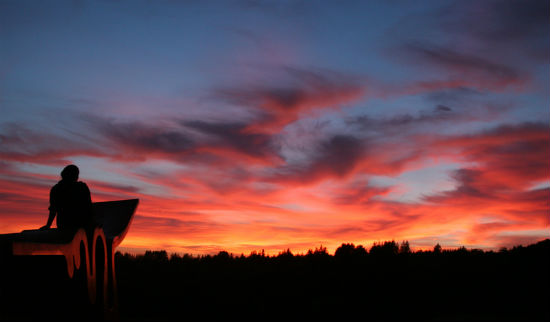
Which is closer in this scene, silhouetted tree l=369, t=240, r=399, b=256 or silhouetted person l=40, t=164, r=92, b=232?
silhouetted person l=40, t=164, r=92, b=232

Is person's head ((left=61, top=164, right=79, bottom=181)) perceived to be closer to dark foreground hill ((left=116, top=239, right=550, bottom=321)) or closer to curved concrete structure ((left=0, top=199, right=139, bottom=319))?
curved concrete structure ((left=0, top=199, right=139, bottom=319))

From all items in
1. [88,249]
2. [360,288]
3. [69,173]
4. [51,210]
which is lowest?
[360,288]

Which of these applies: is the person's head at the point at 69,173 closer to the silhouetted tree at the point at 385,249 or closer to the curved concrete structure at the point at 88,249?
the curved concrete structure at the point at 88,249

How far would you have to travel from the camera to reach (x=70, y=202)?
7.62 meters

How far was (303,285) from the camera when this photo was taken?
32.3ft

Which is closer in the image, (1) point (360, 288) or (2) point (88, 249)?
(2) point (88, 249)

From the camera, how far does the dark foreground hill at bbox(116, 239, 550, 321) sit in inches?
316

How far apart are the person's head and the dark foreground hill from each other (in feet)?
9.79

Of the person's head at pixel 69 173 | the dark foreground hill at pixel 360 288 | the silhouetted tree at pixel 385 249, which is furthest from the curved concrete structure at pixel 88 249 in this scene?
the silhouetted tree at pixel 385 249

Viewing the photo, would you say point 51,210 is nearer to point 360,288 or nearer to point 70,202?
point 70,202

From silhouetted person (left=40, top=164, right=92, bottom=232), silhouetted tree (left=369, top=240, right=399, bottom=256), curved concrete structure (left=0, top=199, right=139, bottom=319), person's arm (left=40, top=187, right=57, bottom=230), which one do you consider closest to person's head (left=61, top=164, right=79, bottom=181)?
silhouetted person (left=40, top=164, right=92, bottom=232)

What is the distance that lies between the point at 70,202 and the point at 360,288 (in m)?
5.10

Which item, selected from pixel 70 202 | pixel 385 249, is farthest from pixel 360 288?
pixel 70 202

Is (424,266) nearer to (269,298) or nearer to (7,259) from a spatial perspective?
(269,298)
